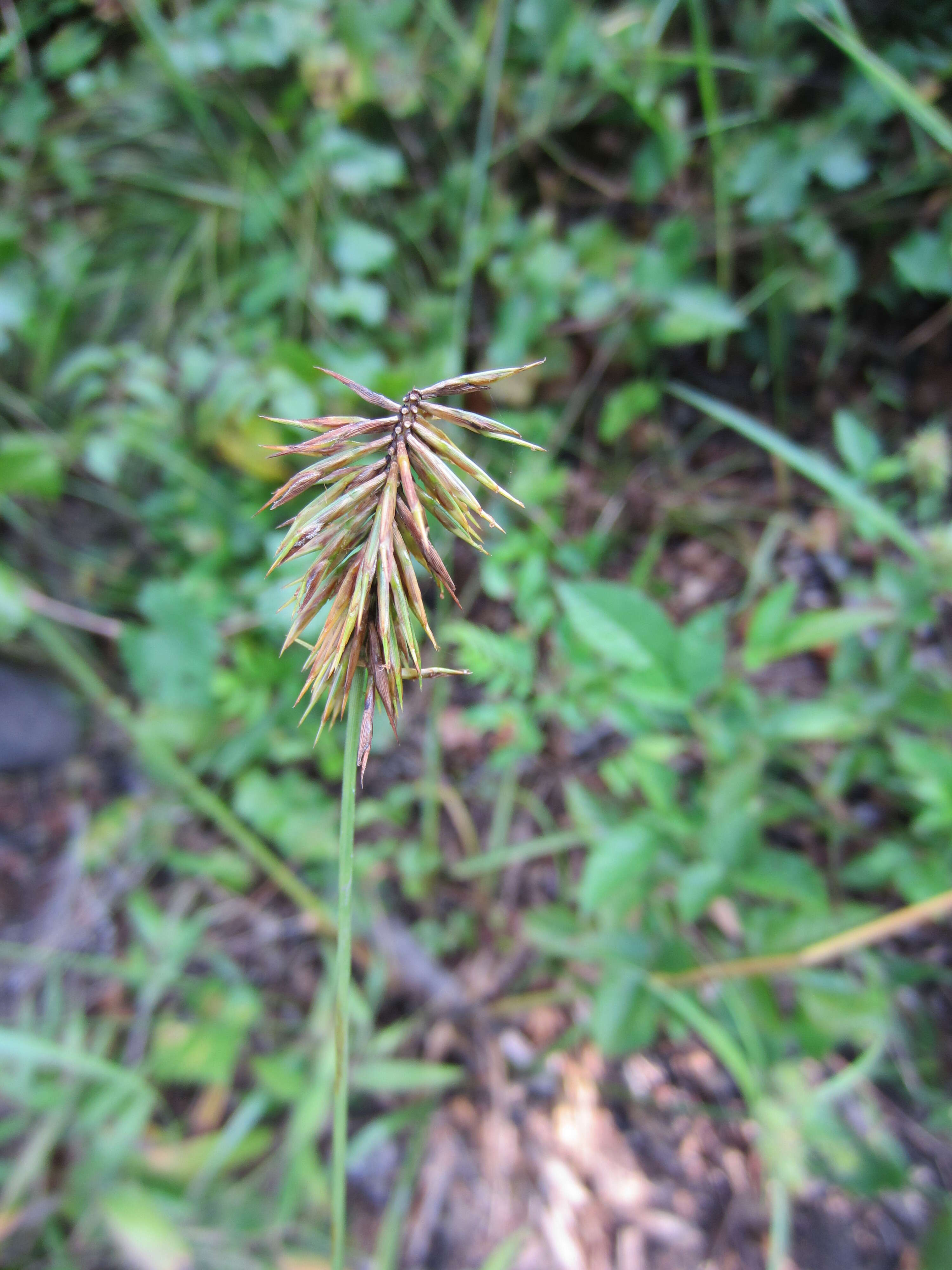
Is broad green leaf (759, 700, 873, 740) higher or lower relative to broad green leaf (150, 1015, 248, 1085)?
higher

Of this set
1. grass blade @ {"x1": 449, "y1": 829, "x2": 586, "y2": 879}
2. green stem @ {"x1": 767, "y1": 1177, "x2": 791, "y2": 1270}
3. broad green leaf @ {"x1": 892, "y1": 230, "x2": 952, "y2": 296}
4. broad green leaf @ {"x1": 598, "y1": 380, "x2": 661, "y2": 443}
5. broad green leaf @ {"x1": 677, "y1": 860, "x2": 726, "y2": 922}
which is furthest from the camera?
broad green leaf @ {"x1": 598, "y1": 380, "x2": 661, "y2": 443}

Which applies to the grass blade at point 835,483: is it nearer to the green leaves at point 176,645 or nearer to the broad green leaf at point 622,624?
the broad green leaf at point 622,624

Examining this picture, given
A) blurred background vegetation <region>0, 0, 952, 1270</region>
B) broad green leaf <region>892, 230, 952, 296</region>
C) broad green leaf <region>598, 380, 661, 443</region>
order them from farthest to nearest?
broad green leaf <region>598, 380, 661, 443</region> → broad green leaf <region>892, 230, 952, 296</region> → blurred background vegetation <region>0, 0, 952, 1270</region>

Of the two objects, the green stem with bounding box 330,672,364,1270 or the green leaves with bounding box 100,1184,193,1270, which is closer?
the green stem with bounding box 330,672,364,1270

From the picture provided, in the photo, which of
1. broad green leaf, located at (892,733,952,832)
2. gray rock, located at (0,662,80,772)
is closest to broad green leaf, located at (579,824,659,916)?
broad green leaf, located at (892,733,952,832)

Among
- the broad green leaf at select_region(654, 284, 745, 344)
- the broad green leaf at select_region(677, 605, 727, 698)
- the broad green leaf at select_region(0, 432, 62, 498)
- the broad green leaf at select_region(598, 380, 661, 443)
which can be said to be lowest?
the broad green leaf at select_region(677, 605, 727, 698)

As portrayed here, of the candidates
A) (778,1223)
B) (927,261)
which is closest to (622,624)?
(778,1223)

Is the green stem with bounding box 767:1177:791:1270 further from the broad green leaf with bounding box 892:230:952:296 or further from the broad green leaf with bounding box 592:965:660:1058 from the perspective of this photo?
the broad green leaf with bounding box 892:230:952:296

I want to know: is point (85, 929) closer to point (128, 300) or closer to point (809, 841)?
point (128, 300)

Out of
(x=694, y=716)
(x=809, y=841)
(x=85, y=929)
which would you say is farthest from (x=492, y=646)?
(x=85, y=929)
